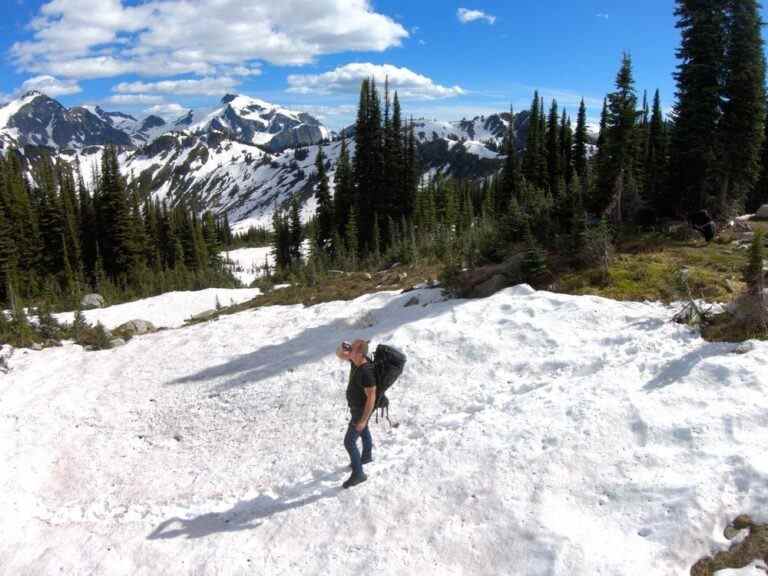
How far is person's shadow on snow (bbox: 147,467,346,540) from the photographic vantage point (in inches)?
313

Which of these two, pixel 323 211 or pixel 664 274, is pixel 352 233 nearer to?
pixel 323 211

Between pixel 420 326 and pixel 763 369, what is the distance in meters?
7.25

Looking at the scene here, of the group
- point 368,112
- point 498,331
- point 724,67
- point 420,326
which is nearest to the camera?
point 498,331

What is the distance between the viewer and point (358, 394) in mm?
7961

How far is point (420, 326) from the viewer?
44.0ft

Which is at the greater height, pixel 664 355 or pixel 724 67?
pixel 724 67

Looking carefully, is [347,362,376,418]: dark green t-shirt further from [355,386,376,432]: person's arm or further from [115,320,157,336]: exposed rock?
[115,320,157,336]: exposed rock

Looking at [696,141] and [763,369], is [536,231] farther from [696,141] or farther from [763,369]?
[763,369]

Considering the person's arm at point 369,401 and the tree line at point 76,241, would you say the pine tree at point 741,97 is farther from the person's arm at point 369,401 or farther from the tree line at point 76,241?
the tree line at point 76,241

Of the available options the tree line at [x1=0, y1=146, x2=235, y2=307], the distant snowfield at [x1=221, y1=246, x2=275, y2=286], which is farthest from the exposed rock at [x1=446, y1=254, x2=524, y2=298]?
the distant snowfield at [x1=221, y1=246, x2=275, y2=286]

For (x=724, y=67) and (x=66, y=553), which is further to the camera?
(x=724, y=67)

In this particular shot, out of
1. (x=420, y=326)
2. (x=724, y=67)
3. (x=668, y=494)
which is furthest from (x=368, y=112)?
(x=668, y=494)

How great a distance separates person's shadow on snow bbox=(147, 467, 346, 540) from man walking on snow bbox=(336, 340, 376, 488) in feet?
1.67

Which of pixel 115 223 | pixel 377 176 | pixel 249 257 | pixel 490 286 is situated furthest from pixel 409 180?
pixel 249 257
